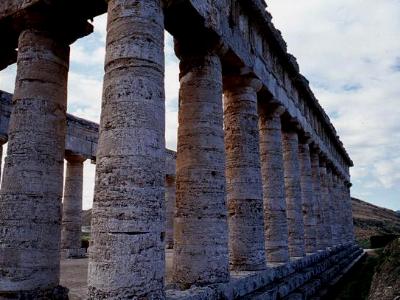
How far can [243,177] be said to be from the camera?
39.8 ft

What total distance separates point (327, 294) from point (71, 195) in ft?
47.4

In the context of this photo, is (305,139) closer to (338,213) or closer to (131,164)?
(338,213)

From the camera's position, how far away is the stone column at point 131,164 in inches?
250

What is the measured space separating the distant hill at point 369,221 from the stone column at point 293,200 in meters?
38.4

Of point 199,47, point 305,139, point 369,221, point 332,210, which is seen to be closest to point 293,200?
point 305,139

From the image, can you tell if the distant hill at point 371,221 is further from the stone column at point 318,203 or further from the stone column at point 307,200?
the stone column at point 307,200

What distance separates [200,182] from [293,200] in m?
9.25

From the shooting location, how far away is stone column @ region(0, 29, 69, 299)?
8.49 m

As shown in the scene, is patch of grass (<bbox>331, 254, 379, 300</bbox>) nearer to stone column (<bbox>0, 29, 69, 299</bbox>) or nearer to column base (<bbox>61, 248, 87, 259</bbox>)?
stone column (<bbox>0, 29, 69, 299</bbox>)

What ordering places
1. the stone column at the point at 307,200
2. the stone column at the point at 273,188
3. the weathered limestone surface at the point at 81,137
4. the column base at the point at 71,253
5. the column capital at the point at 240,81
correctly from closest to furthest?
1. the column capital at the point at 240,81
2. the stone column at the point at 273,188
3. the stone column at the point at 307,200
4. the weathered limestone surface at the point at 81,137
5. the column base at the point at 71,253

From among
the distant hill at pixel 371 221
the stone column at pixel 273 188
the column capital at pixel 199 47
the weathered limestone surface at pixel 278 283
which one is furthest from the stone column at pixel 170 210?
the distant hill at pixel 371 221

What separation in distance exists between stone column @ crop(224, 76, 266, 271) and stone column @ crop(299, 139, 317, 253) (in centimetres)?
868

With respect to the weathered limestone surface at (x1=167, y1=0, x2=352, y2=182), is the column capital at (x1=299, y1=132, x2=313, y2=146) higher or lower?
lower

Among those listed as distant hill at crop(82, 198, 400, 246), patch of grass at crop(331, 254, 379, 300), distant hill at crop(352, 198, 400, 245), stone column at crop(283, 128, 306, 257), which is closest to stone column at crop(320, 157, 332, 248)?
patch of grass at crop(331, 254, 379, 300)
